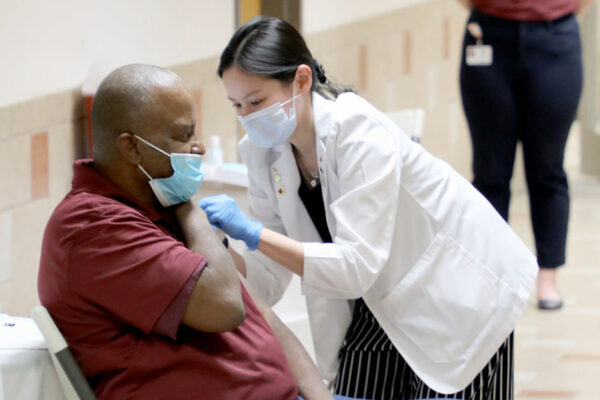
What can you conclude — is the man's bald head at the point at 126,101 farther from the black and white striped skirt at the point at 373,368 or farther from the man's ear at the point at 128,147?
the black and white striped skirt at the point at 373,368

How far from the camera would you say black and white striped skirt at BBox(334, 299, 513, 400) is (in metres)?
2.22

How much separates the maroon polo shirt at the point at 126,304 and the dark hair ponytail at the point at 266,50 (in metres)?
0.49

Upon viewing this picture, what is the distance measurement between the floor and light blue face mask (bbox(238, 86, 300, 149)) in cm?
147

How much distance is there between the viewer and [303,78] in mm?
2119

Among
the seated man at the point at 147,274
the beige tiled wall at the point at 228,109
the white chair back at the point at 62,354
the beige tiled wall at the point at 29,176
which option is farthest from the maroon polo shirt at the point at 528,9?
the white chair back at the point at 62,354

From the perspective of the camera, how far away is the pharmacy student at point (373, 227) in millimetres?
1993

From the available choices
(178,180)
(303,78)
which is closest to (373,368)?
(303,78)

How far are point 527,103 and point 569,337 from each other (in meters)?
0.90

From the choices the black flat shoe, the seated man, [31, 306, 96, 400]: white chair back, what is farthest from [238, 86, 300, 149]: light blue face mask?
the black flat shoe

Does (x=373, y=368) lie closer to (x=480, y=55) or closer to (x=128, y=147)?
(x=128, y=147)

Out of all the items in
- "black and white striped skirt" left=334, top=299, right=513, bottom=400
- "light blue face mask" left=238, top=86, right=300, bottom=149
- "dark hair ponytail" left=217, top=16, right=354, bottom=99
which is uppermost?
"dark hair ponytail" left=217, top=16, right=354, bottom=99

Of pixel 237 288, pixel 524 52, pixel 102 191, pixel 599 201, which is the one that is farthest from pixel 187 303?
pixel 599 201

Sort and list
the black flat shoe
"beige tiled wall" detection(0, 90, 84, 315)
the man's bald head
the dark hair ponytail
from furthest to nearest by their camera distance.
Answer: the black flat shoe
"beige tiled wall" detection(0, 90, 84, 315)
the dark hair ponytail
the man's bald head

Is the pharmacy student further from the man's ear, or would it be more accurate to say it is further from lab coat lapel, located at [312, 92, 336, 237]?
the man's ear
